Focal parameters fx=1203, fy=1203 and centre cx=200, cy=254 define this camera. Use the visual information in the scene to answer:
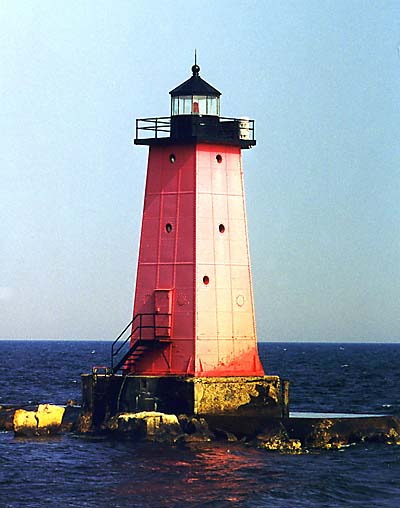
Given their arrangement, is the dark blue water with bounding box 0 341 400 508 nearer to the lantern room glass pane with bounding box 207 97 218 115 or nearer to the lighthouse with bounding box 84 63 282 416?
the lighthouse with bounding box 84 63 282 416

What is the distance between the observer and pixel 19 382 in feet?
246

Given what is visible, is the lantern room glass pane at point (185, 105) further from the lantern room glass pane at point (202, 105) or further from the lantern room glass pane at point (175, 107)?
the lantern room glass pane at point (202, 105)

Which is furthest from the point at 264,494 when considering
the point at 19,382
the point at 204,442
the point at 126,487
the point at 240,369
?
the point at 19,382

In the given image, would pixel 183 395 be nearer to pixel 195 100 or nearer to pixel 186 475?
pixel 186 475

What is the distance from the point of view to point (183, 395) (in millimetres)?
37000

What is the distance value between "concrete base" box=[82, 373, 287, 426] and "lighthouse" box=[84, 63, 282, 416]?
1.2 inches

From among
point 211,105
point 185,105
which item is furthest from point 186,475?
point 211,105

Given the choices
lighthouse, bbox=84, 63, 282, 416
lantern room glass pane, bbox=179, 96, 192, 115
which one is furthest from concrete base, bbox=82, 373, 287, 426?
lantern room glass pane, bbox=179, 96, 192, 115

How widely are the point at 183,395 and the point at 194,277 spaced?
3.79 meters

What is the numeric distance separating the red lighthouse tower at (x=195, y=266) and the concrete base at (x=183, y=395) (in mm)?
45

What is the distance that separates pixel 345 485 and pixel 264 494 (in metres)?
2.51

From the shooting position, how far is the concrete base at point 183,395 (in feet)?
121


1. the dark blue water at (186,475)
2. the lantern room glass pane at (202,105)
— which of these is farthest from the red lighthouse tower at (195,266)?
the dark blue water at (186,475)

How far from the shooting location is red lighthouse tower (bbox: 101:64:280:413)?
38.0 m
